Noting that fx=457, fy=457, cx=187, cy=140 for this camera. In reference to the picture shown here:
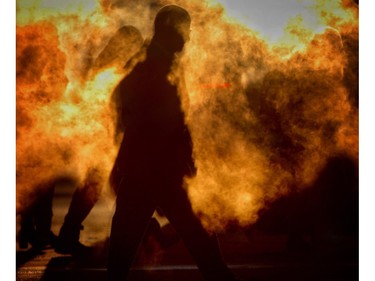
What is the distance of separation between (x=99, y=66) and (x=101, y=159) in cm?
62

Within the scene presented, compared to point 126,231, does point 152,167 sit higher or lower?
higher

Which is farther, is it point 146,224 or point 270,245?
point 270,245

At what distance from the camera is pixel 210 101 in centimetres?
310

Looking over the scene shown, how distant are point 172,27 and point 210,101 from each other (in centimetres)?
56

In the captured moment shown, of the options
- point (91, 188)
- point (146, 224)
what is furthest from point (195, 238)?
point (91, 188)

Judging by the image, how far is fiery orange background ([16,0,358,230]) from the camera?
3.05m

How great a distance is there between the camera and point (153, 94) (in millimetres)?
3057

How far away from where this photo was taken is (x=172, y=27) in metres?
3.10

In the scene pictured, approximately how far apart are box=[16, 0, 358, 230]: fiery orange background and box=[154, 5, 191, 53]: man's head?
5cm

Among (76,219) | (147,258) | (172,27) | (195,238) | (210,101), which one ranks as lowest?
(147,258)

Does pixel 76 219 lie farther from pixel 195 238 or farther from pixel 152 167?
pixel 195 238

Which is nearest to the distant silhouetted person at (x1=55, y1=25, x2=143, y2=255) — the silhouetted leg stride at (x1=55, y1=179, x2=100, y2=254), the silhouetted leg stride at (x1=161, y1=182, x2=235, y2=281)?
the silhouetted leg stride at (x1=55, y1=179, x2=100, y2=254)
